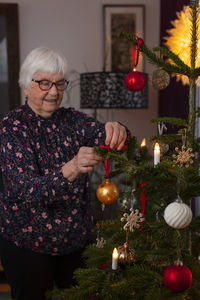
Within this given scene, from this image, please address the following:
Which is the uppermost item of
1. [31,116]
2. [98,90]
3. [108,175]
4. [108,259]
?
[98,90]

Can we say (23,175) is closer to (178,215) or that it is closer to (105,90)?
(178,215)

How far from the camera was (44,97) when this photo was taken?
128 cm

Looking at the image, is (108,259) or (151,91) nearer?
(108,259)

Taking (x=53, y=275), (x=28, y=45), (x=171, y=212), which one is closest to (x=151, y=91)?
(x=28, y=45)

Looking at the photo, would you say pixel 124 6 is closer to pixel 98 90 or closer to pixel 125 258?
pixel 98 90

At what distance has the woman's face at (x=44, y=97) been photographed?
1.26m

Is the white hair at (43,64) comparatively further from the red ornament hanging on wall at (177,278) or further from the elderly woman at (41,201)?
the red ornament hanging on wall at (177,278)

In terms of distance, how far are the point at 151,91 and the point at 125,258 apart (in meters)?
2.10

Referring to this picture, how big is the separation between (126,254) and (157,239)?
0.08 metres

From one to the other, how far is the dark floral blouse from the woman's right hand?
0.18 metres

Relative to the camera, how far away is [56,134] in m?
1.31

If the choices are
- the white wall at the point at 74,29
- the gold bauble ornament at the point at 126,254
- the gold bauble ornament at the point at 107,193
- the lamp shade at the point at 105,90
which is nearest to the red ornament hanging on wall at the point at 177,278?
the gold bauble ornament at the point at 126,254

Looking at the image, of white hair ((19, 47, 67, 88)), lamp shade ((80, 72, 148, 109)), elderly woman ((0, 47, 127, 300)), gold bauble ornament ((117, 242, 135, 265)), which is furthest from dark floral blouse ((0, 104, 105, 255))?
lamp shade ((80, 72, 148, 109))

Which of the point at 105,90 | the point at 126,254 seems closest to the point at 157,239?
the point at 126,254
